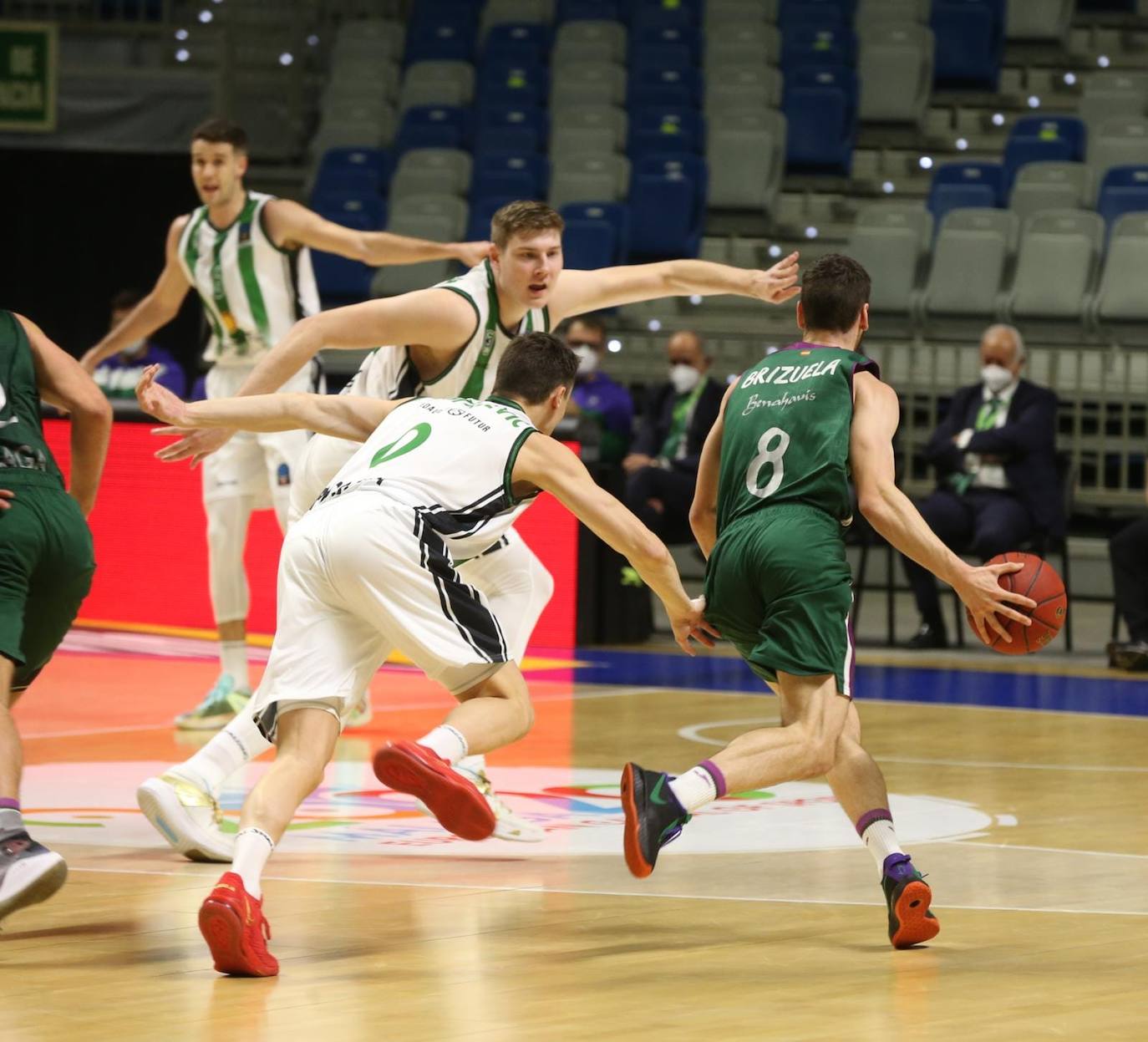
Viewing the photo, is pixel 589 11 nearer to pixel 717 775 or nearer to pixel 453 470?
pixel 453 470

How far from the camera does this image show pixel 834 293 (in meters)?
5.07

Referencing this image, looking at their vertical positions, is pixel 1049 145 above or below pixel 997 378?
above

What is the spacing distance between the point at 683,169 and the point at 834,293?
11393 millimetres

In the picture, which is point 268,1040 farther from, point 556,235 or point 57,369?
point 556,235

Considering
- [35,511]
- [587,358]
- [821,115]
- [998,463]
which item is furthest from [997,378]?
[35,511]

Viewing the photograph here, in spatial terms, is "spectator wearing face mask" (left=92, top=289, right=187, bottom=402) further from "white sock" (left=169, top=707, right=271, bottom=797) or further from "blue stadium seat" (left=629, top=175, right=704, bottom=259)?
"white sock" (left=169, top=707, right=271, bottom=797)

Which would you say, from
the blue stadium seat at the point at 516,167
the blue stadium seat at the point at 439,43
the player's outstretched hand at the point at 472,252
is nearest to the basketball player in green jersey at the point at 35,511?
the player's outstretched hand at the point at 472,252

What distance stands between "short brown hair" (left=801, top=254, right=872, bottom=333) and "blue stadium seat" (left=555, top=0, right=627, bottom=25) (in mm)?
13682

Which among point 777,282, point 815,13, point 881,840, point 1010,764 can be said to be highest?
point 815,13

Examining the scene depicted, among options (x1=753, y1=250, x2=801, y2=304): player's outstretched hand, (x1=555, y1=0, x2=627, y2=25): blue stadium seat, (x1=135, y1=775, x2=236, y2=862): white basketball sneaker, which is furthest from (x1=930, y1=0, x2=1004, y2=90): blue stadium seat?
(x1=135, y1=775, x2=236, y2=862): white basketball sneaker

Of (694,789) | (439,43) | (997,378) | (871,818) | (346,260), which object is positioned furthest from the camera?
(439,43)

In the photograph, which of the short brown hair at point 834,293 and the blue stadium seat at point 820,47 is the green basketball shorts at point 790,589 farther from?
the blue stadium seat at point 820,47

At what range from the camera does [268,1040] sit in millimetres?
3721

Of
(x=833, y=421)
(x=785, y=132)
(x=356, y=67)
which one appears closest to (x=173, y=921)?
(x=833, y=421)
